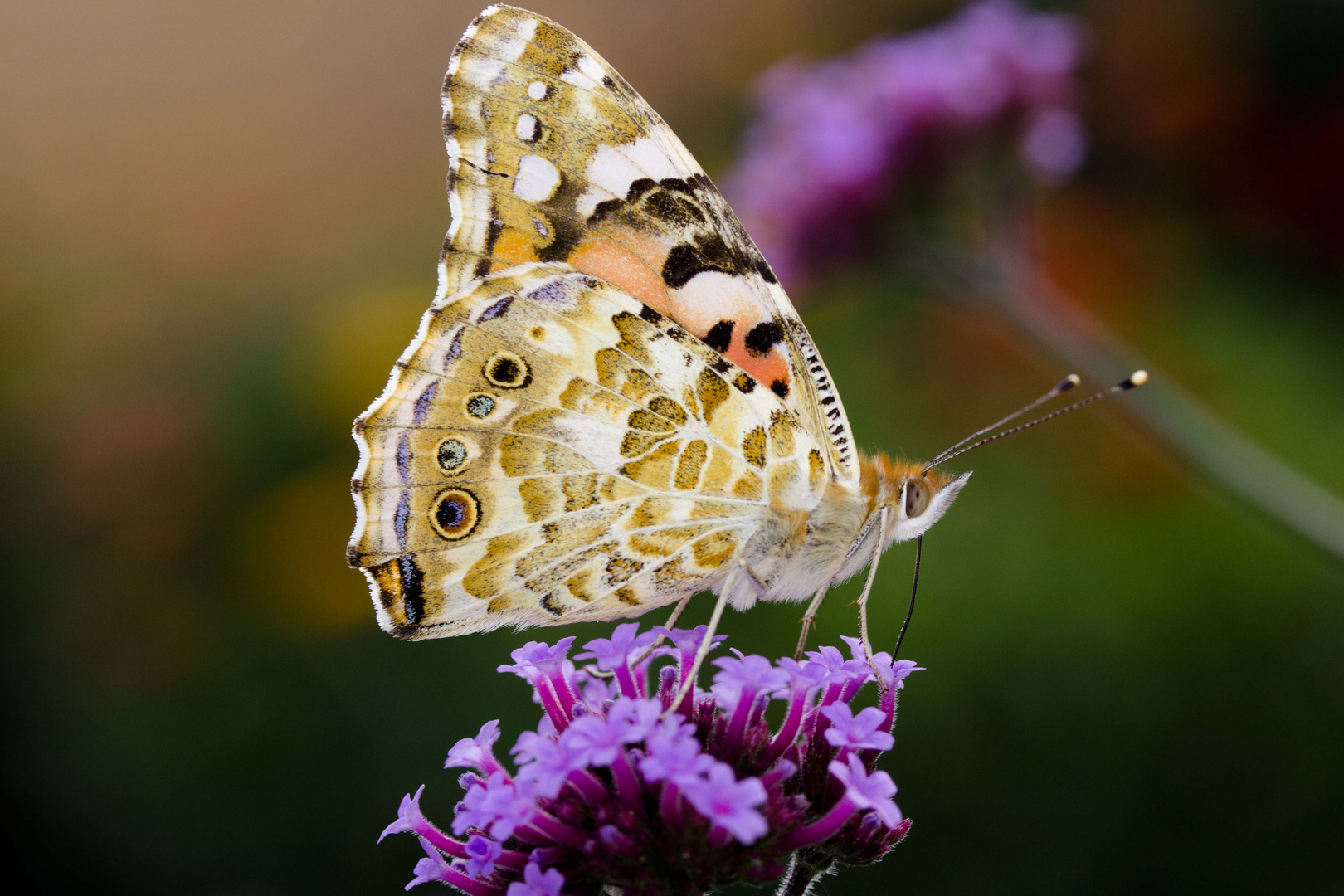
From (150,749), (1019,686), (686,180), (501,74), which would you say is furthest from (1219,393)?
(150,749)

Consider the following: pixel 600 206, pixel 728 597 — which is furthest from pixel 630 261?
pixel 728 597

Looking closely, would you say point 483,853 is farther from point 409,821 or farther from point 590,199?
point 590,199

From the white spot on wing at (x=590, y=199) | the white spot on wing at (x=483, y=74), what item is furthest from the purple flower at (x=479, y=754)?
the white spot on wing at (x=483, y=74)

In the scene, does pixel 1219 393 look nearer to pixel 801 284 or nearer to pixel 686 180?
pixel 801 284

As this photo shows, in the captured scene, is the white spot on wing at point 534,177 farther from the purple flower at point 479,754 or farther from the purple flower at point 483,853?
the purple flower at point 483,853

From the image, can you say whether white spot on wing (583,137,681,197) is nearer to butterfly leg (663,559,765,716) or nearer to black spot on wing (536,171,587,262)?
black spot on wing (536,171,587,262)
